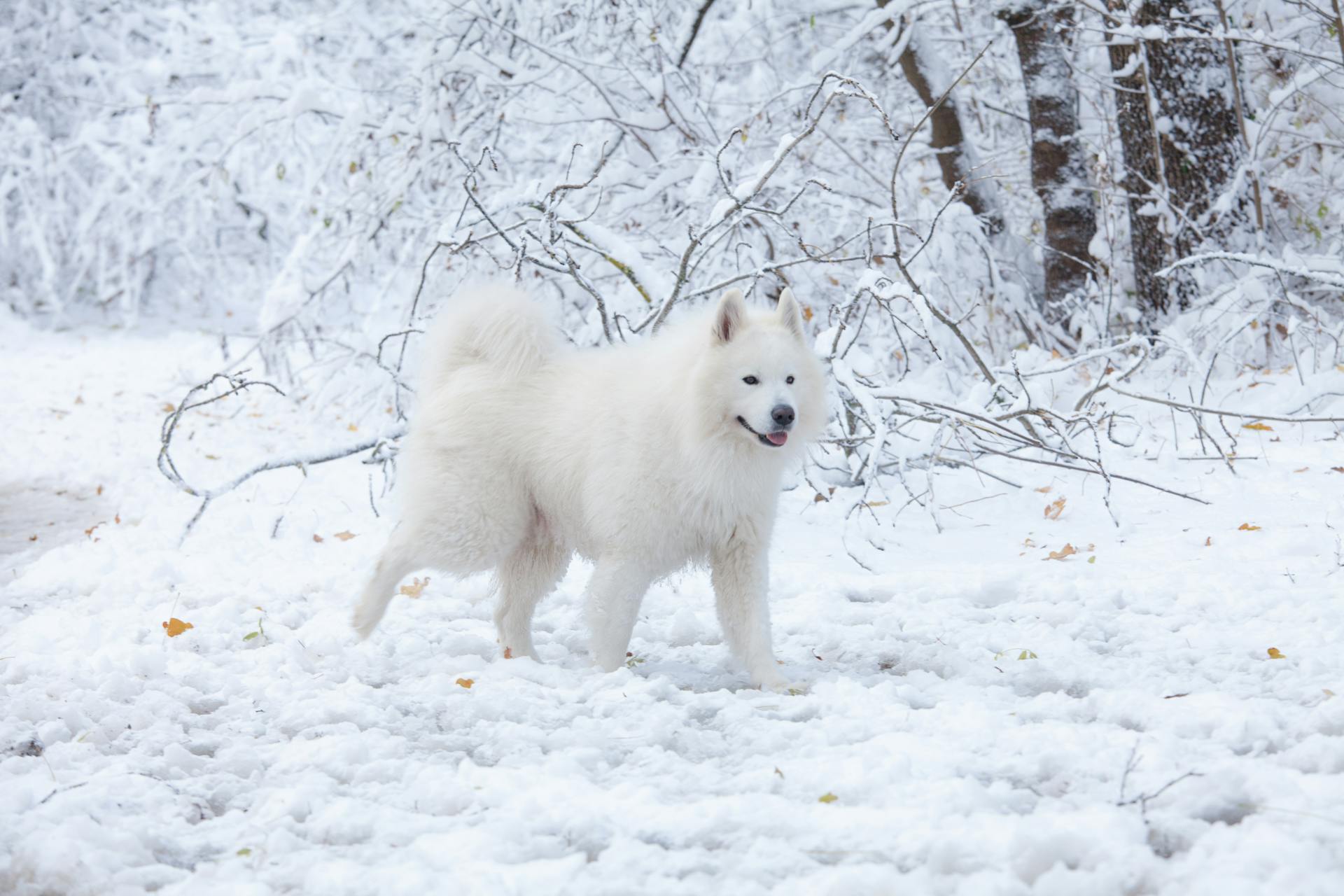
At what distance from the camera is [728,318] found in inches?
147

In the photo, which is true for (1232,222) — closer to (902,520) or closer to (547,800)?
(902,520)

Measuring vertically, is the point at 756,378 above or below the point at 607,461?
above

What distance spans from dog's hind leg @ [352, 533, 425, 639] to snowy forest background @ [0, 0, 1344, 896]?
0.16 meters

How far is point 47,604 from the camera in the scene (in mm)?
4734

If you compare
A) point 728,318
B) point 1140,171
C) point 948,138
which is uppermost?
point 948,138

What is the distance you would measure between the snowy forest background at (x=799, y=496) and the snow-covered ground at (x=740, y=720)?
0.02m

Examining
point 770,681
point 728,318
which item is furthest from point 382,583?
point 728,318

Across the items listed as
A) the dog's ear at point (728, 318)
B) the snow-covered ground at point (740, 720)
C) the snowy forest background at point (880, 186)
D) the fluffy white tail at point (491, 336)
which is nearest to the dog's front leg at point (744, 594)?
the snow-covered ground at point (740, 720)

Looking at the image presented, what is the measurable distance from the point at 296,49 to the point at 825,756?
1084cm

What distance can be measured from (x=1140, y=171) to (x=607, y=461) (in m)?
6.11

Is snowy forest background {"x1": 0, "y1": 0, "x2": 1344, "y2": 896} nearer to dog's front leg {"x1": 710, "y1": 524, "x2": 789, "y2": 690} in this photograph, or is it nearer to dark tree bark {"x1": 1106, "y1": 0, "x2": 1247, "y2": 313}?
dark tree bark {"x1": 1106, "y1": 0, "x2": 1247, "y2": 313}

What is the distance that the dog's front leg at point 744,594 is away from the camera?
3.73 m

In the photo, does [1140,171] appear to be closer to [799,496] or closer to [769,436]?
[799,496]

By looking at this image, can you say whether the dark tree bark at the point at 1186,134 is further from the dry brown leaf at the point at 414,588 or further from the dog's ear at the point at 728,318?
the dry brown leaf at the point at 414,588
